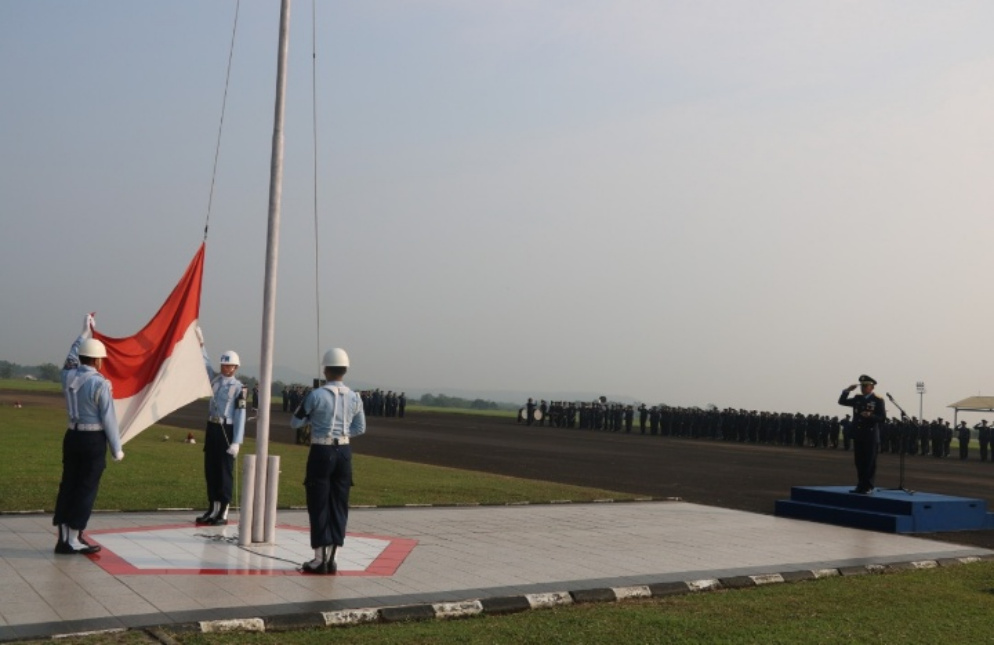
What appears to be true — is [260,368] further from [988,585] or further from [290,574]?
[988,585]

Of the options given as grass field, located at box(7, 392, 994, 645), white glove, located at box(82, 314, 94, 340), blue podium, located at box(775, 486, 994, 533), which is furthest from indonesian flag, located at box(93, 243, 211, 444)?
blue podium, located at box(775, 486, 994, 533)

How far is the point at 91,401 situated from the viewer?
9617mm

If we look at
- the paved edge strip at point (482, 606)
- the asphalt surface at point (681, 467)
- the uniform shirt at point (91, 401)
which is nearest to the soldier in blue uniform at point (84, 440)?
the uniform shirt at point (91, 401)

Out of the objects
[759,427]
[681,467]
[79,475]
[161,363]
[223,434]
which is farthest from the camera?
[759,427]

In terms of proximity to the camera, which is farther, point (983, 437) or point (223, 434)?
point (983, 437)

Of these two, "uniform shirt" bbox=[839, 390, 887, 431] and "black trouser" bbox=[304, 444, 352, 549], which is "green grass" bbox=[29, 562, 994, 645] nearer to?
"black trouser" bbox=[304, 444, 352, 549]

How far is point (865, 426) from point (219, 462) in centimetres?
934

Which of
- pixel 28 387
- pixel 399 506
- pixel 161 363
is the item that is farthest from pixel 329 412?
pixel 28 387

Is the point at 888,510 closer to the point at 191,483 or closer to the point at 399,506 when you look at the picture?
the point at 399,506

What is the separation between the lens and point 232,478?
11969 mm

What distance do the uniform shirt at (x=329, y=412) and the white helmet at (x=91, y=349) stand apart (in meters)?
1.92

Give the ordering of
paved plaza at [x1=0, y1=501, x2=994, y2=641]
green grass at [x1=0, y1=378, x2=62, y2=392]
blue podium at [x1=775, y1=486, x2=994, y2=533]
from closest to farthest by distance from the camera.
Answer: paved plaza at [x1=0, y1=501, x2=994, y2=641], blue podium at [x1=775, y1=486, x2=994, y2=533], green grass at [x1=0, y1=378, x2=62, y2=392]

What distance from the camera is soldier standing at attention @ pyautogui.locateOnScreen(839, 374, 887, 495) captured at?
15844 mm

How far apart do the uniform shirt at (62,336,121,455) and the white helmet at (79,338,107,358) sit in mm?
129
